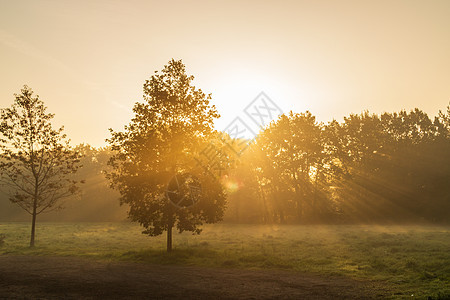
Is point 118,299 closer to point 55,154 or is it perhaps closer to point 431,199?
point 55,154

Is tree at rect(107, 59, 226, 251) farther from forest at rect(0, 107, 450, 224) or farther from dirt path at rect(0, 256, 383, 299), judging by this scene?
forest at rect(0, 107, 450, 224)

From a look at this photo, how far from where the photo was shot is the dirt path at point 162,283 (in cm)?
1231

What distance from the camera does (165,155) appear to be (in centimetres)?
2316

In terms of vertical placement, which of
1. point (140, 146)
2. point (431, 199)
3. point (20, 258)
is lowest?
point (20, 258)

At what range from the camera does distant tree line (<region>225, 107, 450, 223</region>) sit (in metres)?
59.1

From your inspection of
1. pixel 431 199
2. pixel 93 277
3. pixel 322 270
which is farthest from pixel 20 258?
pixel 431 199

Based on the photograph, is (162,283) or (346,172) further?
(346,172)

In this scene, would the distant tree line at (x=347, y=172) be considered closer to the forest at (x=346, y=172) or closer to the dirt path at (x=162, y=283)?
the forest at (x=346, y=172)

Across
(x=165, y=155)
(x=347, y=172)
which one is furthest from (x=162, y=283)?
(x=347, y=172)

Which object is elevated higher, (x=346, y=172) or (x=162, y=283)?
(x=346, y=172)

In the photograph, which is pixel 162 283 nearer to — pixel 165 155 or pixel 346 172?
pixel 165 155

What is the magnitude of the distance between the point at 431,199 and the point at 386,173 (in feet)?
29.3

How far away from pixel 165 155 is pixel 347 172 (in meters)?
51.6

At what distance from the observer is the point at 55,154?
29859mm
